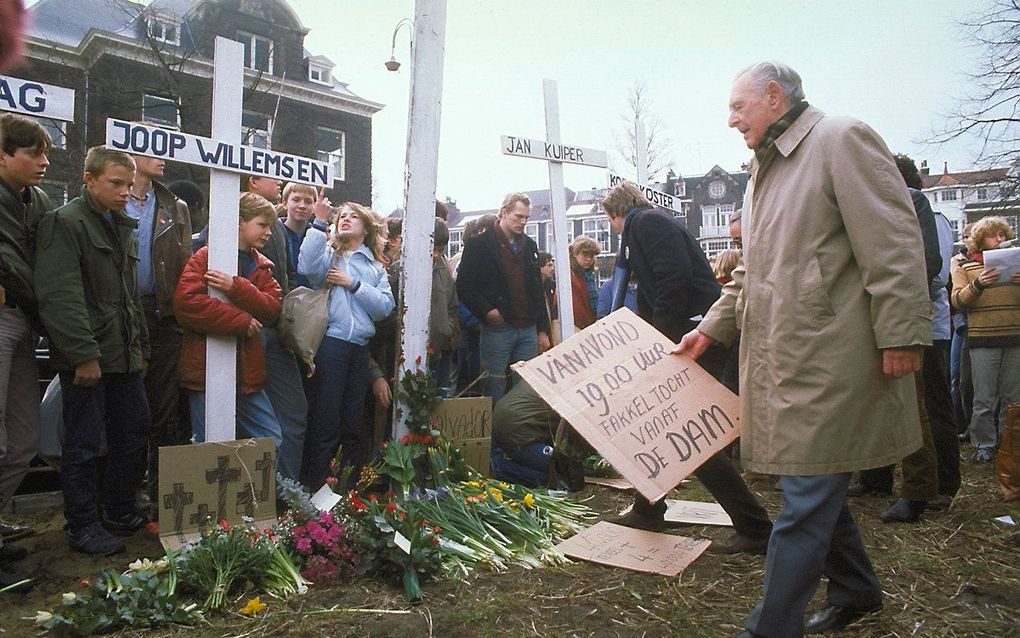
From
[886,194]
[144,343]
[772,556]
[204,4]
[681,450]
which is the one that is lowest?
[772,556]

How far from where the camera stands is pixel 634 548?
3537mm

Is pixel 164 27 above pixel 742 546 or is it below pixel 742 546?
above

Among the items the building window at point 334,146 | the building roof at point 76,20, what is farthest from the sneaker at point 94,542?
the building window at point 334,146

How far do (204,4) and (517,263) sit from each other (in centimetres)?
1933

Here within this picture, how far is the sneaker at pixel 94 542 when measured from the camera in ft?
11.4

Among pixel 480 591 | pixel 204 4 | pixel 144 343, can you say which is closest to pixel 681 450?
pixel 480 591

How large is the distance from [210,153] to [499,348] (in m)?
2.79

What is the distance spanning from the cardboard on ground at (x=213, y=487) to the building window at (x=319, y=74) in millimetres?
25568

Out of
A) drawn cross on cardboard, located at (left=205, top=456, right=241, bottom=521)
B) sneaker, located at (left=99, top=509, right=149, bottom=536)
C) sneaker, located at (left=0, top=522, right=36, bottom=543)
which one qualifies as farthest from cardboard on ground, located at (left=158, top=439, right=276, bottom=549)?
sneaker, located at (left=0, top=522, right=36, bottom=543)

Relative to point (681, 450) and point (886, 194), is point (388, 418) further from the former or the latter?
point (886, 194)

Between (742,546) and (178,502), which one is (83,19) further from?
(742,546)

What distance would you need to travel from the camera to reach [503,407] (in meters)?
5.23

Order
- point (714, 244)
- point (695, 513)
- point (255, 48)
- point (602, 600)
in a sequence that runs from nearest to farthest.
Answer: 1. point (602, 600)
2. point (695, 513)
3. point (255, 48)
4. point (714, 244)

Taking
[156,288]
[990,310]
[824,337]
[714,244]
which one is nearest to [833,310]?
[824,337]
